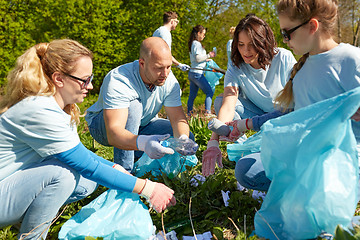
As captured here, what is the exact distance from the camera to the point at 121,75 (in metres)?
2.67

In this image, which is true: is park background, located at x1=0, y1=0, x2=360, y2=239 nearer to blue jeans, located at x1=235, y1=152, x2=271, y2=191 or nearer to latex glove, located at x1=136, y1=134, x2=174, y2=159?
latex glove, located at x1=136, y1=134, x2=174, y2=159

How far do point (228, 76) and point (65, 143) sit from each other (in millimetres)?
1607

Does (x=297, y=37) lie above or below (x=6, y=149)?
above

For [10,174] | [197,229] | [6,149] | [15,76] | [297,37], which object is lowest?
[197,229]

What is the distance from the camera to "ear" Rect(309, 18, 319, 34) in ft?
5.73

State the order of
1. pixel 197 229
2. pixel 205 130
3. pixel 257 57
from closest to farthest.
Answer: pixel 197 229 < pixel 257 57 < pixel 205 130

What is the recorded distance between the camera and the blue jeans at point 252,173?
2.00 meters

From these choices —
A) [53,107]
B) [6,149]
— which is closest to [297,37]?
[53,107]

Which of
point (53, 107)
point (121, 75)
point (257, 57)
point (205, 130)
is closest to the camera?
point (53, 107)

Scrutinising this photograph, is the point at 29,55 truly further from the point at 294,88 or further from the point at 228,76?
the point at 228,76

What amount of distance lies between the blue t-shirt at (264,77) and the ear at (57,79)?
1.45 meters

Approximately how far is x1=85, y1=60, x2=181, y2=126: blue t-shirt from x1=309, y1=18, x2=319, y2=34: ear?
52.1 inches

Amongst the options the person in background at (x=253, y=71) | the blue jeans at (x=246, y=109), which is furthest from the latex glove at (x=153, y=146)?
the blue jeans at (x=246, y=109)

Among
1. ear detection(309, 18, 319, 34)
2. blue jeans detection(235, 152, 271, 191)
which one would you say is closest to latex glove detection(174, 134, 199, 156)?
blue jeans detection(235, 152, 271, 191)
